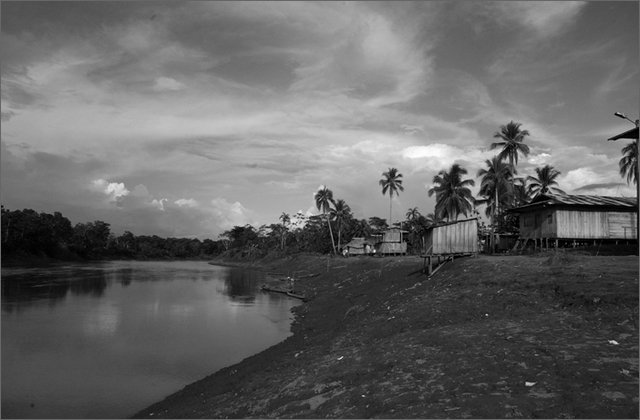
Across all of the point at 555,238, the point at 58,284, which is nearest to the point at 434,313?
the point at 555,238

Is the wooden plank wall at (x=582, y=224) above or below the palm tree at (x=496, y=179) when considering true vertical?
below

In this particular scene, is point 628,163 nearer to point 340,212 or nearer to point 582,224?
point 582,224

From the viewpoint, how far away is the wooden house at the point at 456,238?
111 feet

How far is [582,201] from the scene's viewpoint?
41.3 meters

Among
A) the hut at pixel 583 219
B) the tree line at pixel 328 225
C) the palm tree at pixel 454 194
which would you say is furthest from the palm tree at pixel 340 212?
the hut at pixel 583 219

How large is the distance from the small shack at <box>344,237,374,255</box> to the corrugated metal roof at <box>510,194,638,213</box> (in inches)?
1852

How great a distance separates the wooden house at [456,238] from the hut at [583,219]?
1107 centimetres

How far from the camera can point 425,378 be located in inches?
490

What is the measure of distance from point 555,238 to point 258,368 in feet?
104

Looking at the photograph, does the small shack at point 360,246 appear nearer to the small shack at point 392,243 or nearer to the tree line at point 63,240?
the small shack at point 392,243

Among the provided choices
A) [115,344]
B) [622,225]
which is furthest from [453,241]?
[115,344]

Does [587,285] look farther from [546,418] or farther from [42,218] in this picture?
[42,218]

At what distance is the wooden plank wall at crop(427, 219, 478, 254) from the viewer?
34.0 m

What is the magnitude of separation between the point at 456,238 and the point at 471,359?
22602 millimetres
